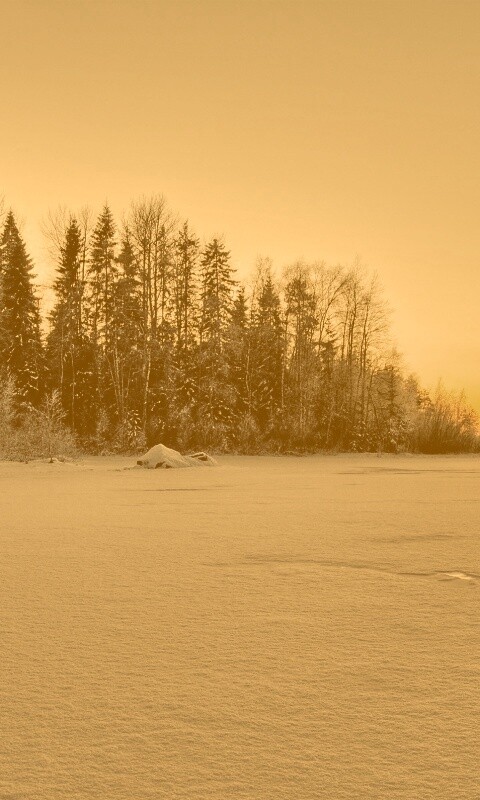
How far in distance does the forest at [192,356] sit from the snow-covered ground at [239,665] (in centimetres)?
2845

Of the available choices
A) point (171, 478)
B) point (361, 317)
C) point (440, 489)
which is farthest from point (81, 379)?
point (440, 489)

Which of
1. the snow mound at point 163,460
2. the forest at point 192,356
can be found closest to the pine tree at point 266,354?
the forest at point 192,356

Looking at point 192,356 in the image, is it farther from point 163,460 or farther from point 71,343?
point 163,460

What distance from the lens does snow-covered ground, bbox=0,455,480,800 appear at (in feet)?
7.50

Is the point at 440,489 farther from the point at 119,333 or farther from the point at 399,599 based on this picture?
the point at 119,333

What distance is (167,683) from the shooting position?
Result: 10.3 feet

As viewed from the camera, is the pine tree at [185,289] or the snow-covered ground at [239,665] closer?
the snow-covered ground at [239,665]

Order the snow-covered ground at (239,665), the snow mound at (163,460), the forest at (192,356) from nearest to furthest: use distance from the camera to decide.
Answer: the snow-covered ground at (239,665) → the snow mound at (163,460) → the forest at (192,356)

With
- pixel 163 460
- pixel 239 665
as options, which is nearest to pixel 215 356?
pixel 163 460

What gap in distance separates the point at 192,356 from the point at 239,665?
40.0 metres

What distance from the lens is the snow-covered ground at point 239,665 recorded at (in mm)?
2287

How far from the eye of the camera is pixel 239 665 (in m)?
3.39

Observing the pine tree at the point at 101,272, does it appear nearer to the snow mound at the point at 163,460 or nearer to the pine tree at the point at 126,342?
the pine tree at the point at 126,342

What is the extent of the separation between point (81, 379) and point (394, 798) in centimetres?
4233
